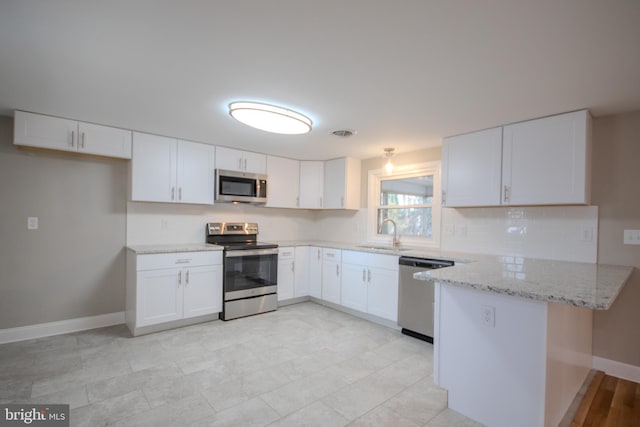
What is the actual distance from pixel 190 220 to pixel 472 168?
337 centimetres

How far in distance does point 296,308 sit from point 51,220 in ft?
9.51

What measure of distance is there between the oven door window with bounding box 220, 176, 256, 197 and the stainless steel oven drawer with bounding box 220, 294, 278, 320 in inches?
53.2

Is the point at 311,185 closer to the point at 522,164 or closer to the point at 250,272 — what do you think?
the point at 250,272

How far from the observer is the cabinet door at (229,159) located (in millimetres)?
3904

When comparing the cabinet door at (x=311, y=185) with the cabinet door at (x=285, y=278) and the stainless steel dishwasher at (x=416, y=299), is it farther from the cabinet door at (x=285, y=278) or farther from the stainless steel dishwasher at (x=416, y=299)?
the stainless steel dishwasher at (x=416, y=299)

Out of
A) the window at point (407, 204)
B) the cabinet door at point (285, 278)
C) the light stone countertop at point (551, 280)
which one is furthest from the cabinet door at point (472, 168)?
the cabinet door at point (285, 278)

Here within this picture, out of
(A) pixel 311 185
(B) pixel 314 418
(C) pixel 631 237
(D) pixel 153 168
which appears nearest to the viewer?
(B) pixel 314 418

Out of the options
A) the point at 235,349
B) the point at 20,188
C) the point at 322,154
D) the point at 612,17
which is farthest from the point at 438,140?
the point at 20,188

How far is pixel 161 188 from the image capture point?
3477 mm

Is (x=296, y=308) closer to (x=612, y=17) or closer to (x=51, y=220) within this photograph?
(x=51, y=220)

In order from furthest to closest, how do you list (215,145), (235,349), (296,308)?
(296,308) → (215,145) → (235,349)

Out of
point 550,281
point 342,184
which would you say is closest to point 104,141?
point 342,184

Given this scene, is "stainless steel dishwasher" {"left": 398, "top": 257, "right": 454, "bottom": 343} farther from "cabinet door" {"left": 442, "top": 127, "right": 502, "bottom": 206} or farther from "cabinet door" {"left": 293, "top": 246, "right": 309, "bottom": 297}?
"cabinet door" {"left": 293, "top": 246, "right": 309, "bottom": 297}

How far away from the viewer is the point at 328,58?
1771 millimetres
